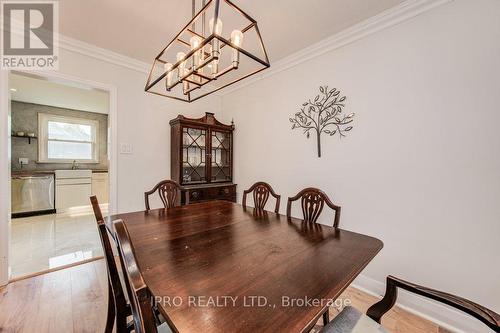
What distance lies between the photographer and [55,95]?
4031 mm

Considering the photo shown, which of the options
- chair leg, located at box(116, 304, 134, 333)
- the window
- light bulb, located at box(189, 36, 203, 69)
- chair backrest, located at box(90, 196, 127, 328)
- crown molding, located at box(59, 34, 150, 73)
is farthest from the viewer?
the window

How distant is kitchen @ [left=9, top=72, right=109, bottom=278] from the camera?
11.0 ft

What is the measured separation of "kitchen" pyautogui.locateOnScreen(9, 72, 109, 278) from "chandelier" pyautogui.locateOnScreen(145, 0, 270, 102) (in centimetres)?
221

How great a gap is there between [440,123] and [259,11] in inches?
66.7

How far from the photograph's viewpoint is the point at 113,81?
8.31 feet

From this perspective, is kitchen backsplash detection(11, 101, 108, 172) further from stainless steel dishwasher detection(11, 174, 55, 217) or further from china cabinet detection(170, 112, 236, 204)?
china cabinet detection(170, 112, 236, 204)

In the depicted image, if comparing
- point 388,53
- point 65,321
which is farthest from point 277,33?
point 65,321

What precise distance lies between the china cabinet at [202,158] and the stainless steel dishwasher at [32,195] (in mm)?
3472

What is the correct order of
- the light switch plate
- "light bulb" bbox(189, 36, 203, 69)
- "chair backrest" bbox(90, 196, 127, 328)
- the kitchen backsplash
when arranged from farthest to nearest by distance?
1. the kitchen backsplash
2. the light switch plate
3. "light bulb" bbox(189, 36, 203, 69)
4. "chair backrest" bbox(90, 196, 127, 328)

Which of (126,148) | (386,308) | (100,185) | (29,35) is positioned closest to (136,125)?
(126,148)

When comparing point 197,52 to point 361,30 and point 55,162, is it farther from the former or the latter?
point 55,162

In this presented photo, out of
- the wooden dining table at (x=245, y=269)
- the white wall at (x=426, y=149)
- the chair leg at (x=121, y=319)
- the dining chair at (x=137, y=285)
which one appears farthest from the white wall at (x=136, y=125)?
the dining chair at (x=137, y=285)

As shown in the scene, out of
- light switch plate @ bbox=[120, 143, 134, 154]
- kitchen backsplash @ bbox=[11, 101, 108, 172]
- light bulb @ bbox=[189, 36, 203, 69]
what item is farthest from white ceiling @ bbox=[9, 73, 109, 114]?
light bulb @ bbox=[189, 36, 203, 69]

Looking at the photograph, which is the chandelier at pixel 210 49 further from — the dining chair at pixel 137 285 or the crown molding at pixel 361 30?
the dining chair at pixel 137 285
